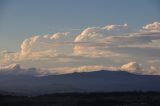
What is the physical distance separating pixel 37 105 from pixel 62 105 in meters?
4.47

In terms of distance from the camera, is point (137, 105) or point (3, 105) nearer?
point (137, 105)

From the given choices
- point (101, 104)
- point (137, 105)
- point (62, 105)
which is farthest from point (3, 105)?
point (137, 105)

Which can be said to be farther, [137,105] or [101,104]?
[101,104]

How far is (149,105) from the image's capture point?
95188 millimetres

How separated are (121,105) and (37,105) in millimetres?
15075

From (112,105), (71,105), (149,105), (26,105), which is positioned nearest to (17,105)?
(26,105)

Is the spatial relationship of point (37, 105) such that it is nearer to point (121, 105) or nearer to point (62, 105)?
point (62, 105)

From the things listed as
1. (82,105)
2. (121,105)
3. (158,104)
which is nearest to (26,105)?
(82,105)

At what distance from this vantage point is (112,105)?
328 ft

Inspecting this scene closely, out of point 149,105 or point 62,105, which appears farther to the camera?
point 62,105

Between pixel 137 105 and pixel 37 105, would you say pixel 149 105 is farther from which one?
pixel 37 105

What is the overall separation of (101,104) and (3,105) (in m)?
18.3

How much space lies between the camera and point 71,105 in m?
101

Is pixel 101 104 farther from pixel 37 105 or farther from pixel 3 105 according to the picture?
pixel 3 105
